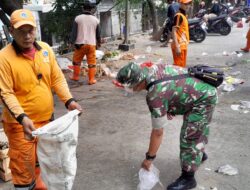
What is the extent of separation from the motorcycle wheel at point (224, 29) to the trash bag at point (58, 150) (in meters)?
12.5

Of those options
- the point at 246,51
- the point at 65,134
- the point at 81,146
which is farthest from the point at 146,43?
the point at 65,134

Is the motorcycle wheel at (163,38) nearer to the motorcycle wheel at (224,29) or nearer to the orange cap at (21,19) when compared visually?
the motorcycle wheel at (224,29)

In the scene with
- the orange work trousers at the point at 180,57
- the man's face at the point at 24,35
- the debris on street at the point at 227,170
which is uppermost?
the man's face at the point at 24,35

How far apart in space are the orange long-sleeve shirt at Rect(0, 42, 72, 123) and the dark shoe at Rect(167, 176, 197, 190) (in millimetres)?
1360

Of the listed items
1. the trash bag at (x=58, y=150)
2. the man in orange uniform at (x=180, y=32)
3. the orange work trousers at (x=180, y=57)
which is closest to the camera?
the trash bag at (x=58, y=150)

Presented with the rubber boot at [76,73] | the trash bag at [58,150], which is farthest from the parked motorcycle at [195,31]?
the trash bag at [58,150]

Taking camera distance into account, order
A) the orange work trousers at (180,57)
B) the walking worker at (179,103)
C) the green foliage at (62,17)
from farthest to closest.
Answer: the green foliage at (62,17), the orange work trousers at (180,57), the walking worker at (179,103)

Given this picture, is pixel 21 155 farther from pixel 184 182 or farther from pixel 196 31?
pixel 196 31

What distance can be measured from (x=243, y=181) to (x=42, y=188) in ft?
6.55

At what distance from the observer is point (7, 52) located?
2619mm

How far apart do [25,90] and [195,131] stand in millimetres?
1542

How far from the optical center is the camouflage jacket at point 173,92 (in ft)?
9.53

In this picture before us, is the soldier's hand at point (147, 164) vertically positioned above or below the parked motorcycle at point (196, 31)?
below

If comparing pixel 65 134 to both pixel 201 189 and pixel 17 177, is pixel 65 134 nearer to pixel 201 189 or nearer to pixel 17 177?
pixel 17 177
